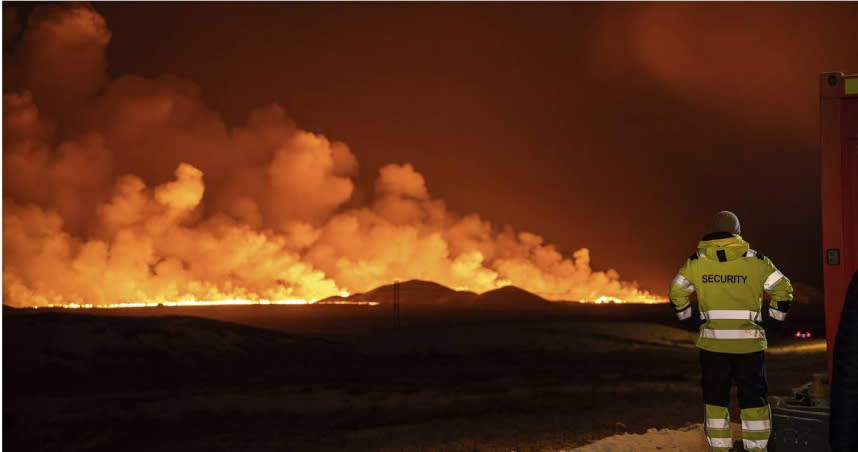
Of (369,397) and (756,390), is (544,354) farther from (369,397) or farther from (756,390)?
(756,390)

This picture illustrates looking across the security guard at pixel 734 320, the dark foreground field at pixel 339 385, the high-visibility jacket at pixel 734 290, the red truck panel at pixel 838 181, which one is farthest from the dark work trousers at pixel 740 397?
the dark foreground field at pixel 339 385

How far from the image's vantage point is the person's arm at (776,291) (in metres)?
7.33

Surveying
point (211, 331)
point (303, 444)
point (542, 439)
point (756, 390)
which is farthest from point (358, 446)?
point (211, 331)

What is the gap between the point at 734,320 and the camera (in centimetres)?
748

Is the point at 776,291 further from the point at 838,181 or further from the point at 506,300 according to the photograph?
the point at 506,300

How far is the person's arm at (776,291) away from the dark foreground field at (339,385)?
16.2ft

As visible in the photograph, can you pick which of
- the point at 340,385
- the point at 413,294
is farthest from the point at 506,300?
the point at 340,385

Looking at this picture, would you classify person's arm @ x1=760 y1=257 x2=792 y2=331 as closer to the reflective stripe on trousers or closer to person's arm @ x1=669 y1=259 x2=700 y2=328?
person's arm @ x1=669 y1=259 x2=700 y2=328

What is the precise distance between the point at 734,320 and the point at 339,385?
58.7 feet

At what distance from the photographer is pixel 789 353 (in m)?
33.2

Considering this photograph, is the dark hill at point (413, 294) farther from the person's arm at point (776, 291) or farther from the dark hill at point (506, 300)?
the person's arm at point (776, 291)

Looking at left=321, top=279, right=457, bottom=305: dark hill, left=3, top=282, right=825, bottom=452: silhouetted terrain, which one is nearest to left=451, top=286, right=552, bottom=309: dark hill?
left=321, top=279, right=457, bottom=305: dark hill

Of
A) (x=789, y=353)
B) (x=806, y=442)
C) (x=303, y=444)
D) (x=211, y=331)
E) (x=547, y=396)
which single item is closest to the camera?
(x=806, y=442)

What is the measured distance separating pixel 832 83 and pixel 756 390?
9.58 feet
